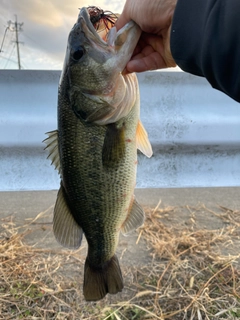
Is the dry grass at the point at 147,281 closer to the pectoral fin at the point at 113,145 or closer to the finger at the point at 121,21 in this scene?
the pectoral fin at the point at 113,145

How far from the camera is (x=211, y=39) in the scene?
117 centimetres

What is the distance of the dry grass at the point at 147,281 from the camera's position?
1.92 m

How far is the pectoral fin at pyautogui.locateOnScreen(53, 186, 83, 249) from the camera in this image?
4.96 feet

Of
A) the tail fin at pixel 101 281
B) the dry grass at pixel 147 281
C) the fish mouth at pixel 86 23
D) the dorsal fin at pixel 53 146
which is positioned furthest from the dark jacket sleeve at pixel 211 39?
the dry grass at pixel 147 281

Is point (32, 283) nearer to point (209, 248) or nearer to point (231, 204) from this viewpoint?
point (209, 248)

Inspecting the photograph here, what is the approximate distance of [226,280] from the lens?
84.2 inches

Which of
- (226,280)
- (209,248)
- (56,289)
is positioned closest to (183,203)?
(209,248)

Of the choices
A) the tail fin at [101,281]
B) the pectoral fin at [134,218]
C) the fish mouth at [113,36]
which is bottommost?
the tail fin at [101,281]

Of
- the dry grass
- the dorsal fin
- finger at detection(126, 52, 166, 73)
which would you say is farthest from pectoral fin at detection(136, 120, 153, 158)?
the dry grass

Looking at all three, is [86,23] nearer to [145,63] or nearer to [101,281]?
[145,63]

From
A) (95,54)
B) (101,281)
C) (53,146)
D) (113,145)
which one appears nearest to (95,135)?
(113,145)

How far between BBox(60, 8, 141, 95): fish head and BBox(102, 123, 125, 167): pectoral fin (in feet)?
0.51

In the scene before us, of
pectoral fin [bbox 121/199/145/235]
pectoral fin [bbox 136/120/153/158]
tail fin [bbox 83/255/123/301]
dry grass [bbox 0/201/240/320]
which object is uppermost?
pectoral fin [bbox 136/120/153/158]

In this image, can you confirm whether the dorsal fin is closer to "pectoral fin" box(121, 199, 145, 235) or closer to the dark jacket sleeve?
"pectoral fin" box(121, 199, 145, 235)
